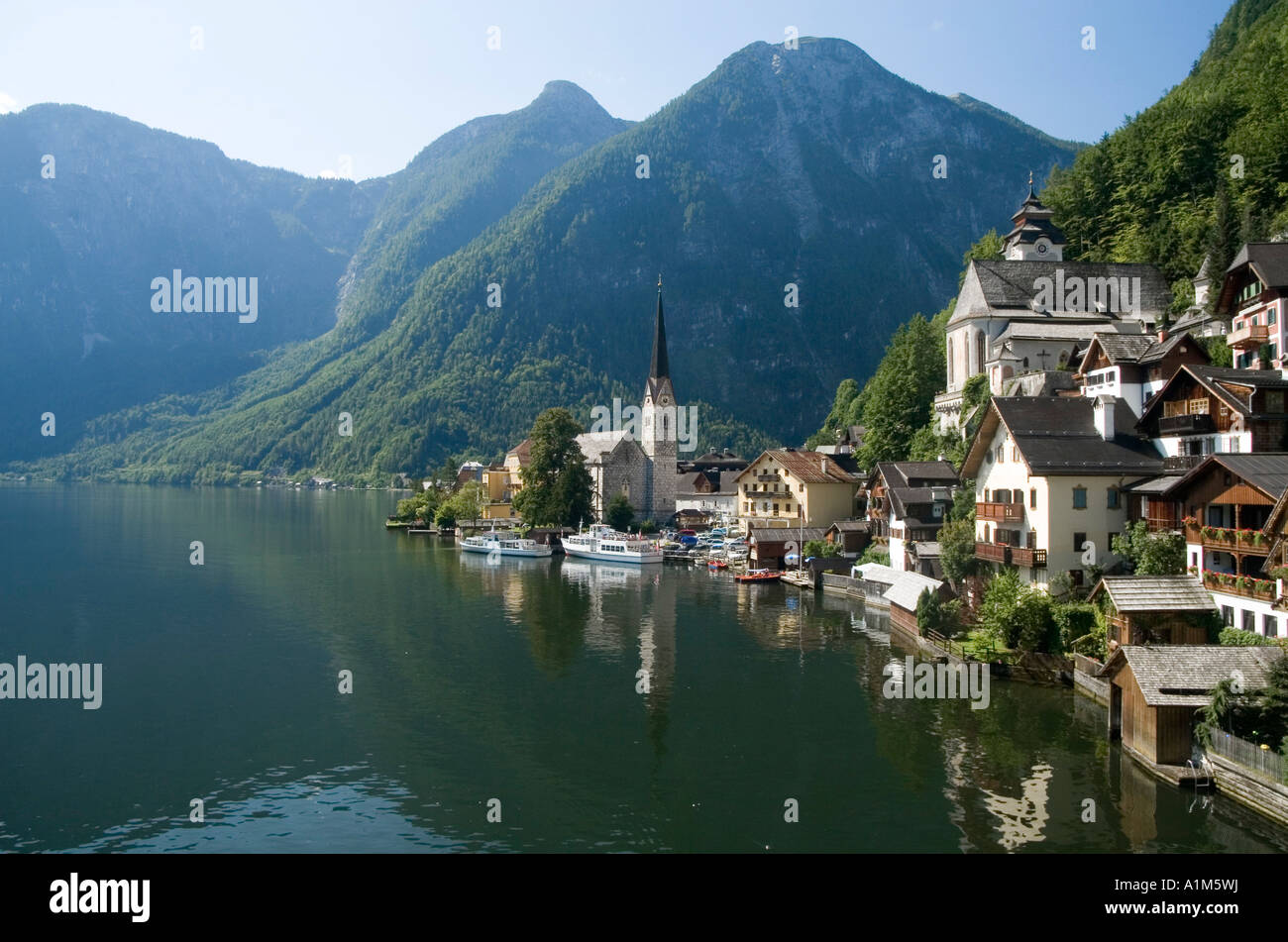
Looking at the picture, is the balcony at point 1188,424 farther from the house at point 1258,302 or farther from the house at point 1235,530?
the house at point 1258,302

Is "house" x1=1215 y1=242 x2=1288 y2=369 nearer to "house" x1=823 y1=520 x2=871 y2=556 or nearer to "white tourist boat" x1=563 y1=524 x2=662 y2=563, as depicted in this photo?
"house" x1=823 y1=520 x2=871 y2=556

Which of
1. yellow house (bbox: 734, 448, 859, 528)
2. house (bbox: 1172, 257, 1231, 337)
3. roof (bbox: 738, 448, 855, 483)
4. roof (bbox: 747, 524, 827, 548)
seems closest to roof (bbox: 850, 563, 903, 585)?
roof (bbox: 747, 524, 827, 548)

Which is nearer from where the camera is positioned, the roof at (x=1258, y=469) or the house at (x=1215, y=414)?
the roof at (x=1258, y=469)

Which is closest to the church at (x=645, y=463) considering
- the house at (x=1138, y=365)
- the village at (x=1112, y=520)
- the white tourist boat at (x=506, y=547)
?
the white tourist boat at (x=506, y=547)

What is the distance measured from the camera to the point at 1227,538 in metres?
30.7

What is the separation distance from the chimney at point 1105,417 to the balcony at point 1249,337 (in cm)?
725

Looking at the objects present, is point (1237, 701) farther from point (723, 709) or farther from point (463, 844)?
point (463, 844)

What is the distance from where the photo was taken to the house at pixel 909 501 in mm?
57812

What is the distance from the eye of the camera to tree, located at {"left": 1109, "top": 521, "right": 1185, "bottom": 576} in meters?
34.1

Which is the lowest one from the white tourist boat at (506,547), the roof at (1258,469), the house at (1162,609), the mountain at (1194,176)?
the white tourist boat at (506,547)

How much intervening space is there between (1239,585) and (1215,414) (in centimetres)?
1132
